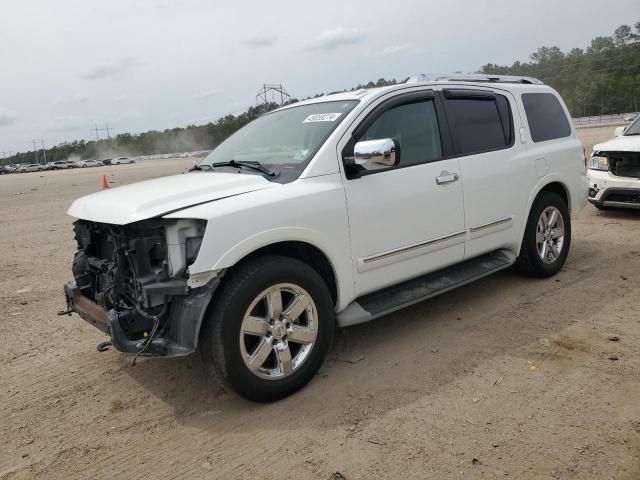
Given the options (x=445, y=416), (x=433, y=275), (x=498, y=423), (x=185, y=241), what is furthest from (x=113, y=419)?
(x=433, y=275)

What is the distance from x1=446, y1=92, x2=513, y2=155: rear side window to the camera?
4621 mm

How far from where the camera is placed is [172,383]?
382 cm

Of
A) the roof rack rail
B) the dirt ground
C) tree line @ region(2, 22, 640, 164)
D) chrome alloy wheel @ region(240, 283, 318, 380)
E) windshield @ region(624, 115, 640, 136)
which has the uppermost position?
tree line @ region(2, 22, 640, 164)

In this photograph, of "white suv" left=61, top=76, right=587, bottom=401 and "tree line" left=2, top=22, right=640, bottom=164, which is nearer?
"white suv" left=61, top=76, right=587, bottom=401

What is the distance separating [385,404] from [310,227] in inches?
47.5

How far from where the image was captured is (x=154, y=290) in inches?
123

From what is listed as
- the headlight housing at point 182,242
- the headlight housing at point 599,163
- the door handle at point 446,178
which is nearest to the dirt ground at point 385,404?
the headlight housing at point 182,242

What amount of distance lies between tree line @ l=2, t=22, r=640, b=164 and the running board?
2583 inches

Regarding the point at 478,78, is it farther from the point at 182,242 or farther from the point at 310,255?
the point at 182,242

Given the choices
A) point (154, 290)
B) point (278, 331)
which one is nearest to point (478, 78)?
point (278, 331)

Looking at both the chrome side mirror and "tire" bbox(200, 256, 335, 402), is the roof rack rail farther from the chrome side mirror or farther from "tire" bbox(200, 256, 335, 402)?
"tire" bbox(200, 256, 335, 402)

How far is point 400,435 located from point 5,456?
226 cm

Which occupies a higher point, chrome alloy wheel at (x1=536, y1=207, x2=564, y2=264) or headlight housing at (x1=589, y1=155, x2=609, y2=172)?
headlight housing at (x1=589, y1=155, x2=609, y2=172)

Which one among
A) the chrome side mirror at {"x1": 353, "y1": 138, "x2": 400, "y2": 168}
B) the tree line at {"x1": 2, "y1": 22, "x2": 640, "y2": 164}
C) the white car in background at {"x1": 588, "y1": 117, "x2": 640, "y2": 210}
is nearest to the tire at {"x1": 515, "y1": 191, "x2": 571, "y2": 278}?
the chrome side mirror at {"x1": 353, "y1": 138, "x2": 400, "y2": 168}
